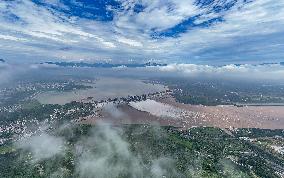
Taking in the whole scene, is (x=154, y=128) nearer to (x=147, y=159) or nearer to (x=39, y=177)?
(x=147, y=159)

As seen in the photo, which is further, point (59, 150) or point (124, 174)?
point (59, 150)

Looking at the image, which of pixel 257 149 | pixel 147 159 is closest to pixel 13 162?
pixel 147 159

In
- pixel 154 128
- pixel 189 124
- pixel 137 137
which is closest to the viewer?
pixel 137 137

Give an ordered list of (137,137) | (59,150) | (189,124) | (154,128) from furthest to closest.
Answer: (189,124)
(154,128)
(137,137)
(59,150)

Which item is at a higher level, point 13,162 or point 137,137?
point 137,137

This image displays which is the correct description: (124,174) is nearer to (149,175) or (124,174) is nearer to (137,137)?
(149,175)

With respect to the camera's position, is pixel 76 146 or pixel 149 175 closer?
pixel 149 175

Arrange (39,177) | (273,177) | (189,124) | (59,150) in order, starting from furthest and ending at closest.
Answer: (189,124) → (59,150) → (273,177) → (39,177)

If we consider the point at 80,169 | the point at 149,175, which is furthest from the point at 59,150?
the point at 149,175

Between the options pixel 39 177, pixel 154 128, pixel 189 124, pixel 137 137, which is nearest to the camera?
pixel 39 177
